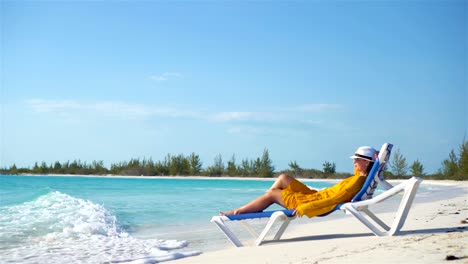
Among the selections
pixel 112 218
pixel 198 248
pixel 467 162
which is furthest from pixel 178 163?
pixel 198 248

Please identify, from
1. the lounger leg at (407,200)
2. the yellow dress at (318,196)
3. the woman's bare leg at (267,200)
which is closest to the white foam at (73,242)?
the woman's bare leg at (267,200)

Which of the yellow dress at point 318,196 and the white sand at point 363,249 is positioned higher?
the yellow dress at point 318,196

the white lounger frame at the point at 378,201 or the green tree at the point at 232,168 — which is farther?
the green tree at the point at 232,168

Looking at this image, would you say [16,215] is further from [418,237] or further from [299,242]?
[418,237]

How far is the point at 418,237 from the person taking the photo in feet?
14.4

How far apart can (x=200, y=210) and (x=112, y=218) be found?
2.26 m

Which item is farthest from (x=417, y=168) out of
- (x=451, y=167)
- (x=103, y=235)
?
(x=103, y=235)

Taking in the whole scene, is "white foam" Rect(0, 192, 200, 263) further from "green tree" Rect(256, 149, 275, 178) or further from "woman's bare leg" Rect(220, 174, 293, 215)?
"green tree" Rect(256, 149, 275, 178)

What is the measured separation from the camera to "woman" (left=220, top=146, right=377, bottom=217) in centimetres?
481

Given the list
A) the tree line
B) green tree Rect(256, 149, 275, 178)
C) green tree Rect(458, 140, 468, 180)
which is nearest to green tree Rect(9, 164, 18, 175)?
the tree line

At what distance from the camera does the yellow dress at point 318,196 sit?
15.7 feet

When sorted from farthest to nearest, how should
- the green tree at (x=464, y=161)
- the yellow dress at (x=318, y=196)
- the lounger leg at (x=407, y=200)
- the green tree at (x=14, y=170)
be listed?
the green tree at (x=14, y=170) < the green tree at (x=464, y=161) < the yellow dress at (x=318, y=196) < the lounger leg at (x=407, y=200)

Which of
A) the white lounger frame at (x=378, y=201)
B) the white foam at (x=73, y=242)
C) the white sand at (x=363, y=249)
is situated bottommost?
the white foam at (x=73, y=242)

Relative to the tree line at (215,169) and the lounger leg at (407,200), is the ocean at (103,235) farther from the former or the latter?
the tree line at (215,169)
